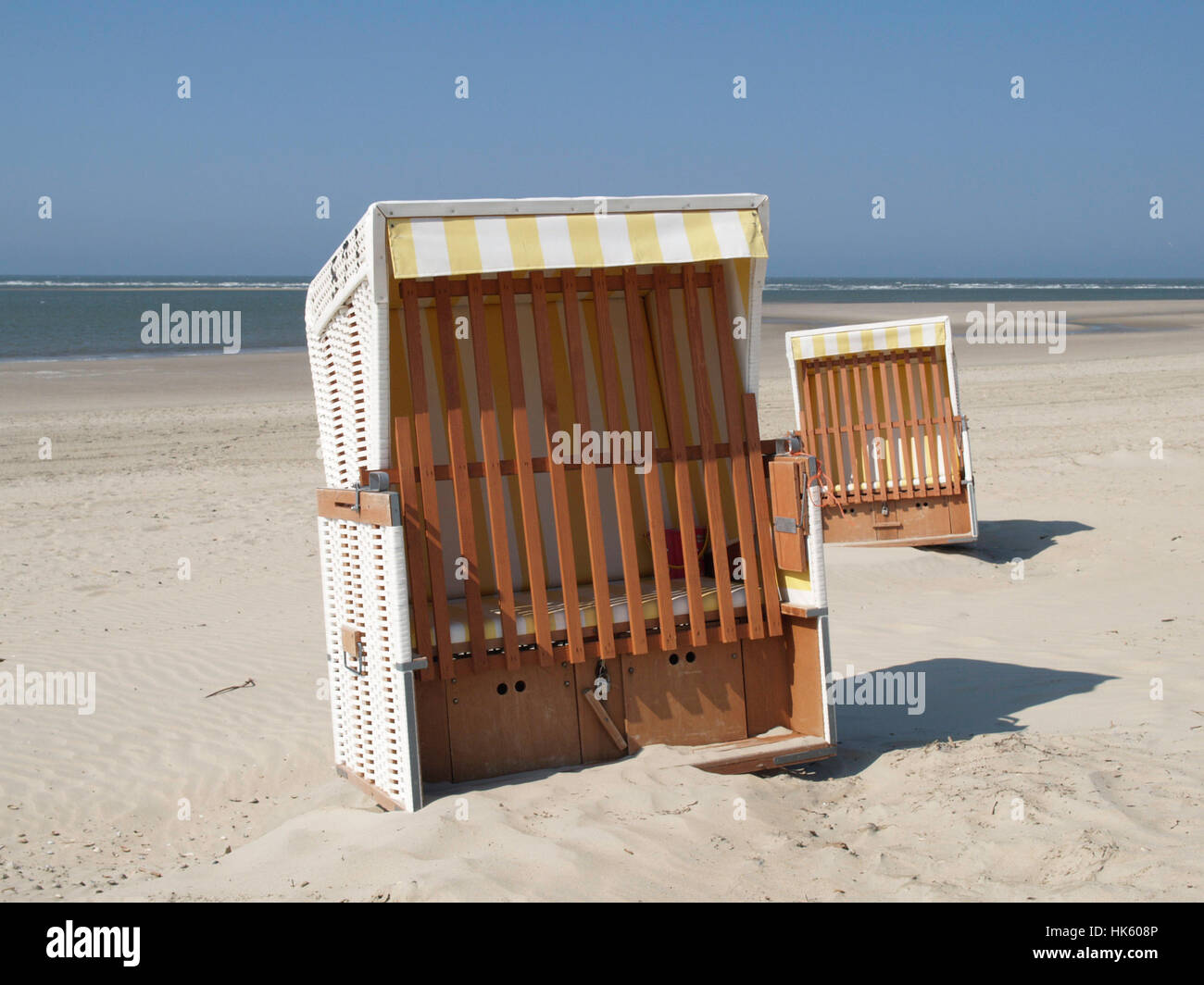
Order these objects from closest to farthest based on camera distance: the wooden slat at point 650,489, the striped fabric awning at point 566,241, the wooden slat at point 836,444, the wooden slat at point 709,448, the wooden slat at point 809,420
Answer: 1. the striped fabric awning at point 566,241
2. the wooden slat at point 650,489
3. the wooden slat at point 709,448
4. the wooden slat at point 836,444
5. the wooden slat at point 809,420

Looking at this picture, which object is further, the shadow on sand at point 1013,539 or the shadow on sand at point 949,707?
the shadow on sand at point 1013,539

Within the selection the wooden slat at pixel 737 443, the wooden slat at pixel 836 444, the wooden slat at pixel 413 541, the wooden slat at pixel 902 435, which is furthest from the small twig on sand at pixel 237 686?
the wooden slat at pixel 902 435

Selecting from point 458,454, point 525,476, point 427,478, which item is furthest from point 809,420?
point 427,478

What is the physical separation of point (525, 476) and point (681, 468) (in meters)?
0.75

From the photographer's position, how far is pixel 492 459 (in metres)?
4.97

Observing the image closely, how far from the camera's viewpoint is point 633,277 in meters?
5.20

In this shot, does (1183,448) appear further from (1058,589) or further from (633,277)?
(633,277)

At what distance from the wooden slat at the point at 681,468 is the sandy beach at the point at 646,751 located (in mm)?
678

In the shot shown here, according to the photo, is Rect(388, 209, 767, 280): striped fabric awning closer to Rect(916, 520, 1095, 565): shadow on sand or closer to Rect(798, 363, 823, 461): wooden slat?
Rect(798, 363, 823, 461): wooden slat

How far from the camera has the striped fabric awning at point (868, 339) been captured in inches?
431

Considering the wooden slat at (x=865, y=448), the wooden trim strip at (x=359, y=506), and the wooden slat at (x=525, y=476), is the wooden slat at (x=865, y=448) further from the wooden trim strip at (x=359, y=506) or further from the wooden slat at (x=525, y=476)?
the wooden trim strip at (x=359, y=506)

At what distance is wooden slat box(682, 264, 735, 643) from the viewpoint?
207 inches

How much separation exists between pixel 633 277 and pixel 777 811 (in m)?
2.48

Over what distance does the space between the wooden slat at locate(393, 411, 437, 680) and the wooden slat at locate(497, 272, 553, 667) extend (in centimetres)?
47
